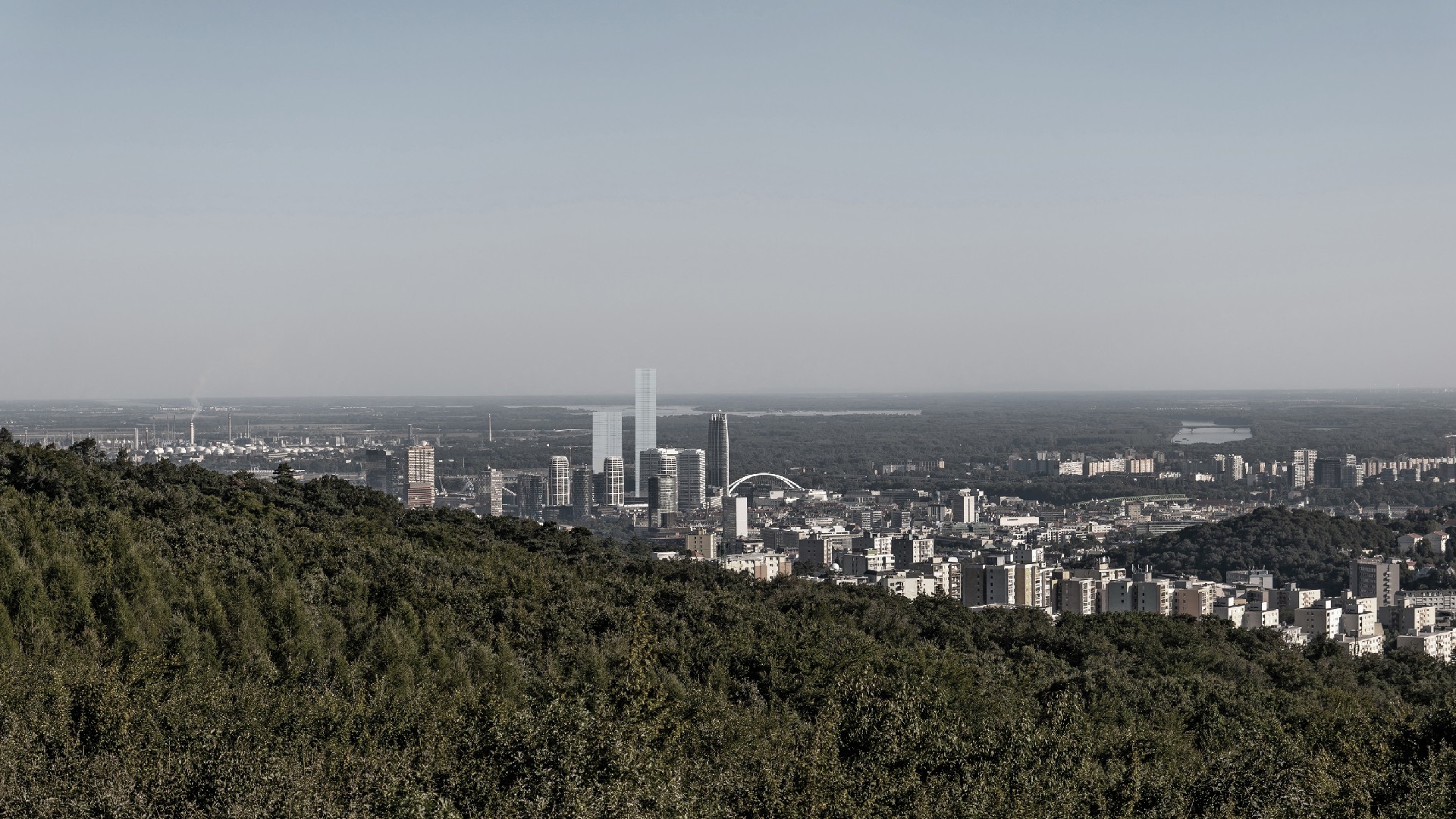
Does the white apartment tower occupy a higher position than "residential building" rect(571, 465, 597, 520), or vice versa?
the white apartment tower

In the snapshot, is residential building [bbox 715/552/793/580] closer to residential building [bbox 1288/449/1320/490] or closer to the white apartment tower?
the white apartment tower

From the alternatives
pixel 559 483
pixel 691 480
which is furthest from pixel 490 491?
pixel 691 480

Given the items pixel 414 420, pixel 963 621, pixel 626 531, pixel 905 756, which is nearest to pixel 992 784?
pixel 905 756

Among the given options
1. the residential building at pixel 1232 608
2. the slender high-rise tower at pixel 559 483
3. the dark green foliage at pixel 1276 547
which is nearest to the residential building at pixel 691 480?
the slender high-rise tower at pixel 559 483

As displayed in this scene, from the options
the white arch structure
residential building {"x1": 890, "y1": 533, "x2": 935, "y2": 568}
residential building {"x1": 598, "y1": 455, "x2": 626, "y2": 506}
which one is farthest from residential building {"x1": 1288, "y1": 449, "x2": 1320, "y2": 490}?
residential building {"x1": 598, "y1": 455, "x2": 626, "y2": 506}

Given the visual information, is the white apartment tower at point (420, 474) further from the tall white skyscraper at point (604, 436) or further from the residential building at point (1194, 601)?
the residential building at point (1194, 601)

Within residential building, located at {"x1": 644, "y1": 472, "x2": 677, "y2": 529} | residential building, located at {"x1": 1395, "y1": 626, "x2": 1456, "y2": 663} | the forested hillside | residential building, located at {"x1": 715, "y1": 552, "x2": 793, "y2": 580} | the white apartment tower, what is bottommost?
residential building, located at {"x1": 1395, "y1": 626, "x2": 1456, "y2": 663}

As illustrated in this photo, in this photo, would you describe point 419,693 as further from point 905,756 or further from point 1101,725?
point 1101,725
